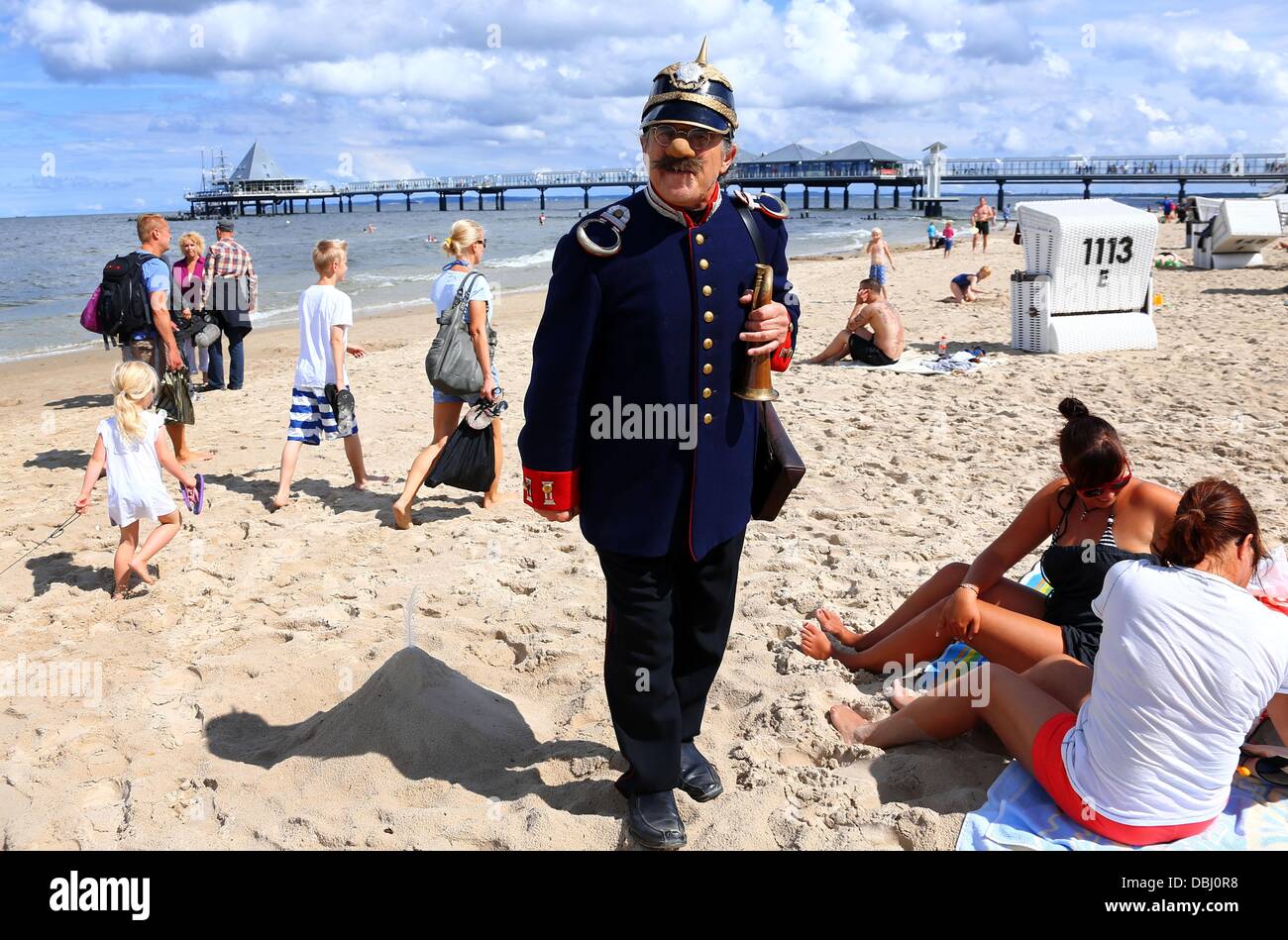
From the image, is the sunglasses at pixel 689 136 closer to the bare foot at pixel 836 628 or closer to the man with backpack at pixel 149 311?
the bare foot at pixel 836 628

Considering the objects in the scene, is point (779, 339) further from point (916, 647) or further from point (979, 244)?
point (979, 244)

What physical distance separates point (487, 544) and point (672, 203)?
123 inches

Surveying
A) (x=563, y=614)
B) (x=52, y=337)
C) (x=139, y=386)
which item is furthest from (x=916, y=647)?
(x=52, y=337)

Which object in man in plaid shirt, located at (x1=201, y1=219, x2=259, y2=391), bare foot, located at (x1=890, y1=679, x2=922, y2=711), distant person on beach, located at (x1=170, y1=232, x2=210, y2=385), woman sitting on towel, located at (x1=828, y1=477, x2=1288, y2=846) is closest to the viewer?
woman sitting on towel, located at (x1=828, y1=477, x2=1288, y2=846)

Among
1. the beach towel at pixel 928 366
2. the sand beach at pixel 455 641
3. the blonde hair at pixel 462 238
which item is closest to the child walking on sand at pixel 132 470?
the sand beach at pixel 455 641

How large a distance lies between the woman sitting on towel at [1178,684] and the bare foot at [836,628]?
3.92ft

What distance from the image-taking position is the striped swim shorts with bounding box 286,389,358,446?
20.0 feet

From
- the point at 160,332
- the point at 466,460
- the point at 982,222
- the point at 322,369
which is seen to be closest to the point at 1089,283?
the point at 466,460

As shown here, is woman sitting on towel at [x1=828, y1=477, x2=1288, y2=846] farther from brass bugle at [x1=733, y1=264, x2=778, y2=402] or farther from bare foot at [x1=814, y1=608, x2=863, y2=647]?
bare foot at [x1=814, y1=608, x2=863, y2=647]

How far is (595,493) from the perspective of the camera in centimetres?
270

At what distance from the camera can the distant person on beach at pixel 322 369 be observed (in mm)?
5938

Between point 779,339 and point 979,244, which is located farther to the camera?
point 979,244

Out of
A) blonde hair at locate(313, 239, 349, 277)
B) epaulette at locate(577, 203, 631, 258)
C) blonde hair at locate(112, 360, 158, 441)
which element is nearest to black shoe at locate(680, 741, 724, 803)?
epaulette at locate(577, 203, 631, 258)

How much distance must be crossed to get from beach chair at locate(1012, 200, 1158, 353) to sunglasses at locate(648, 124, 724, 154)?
8.79 meters
